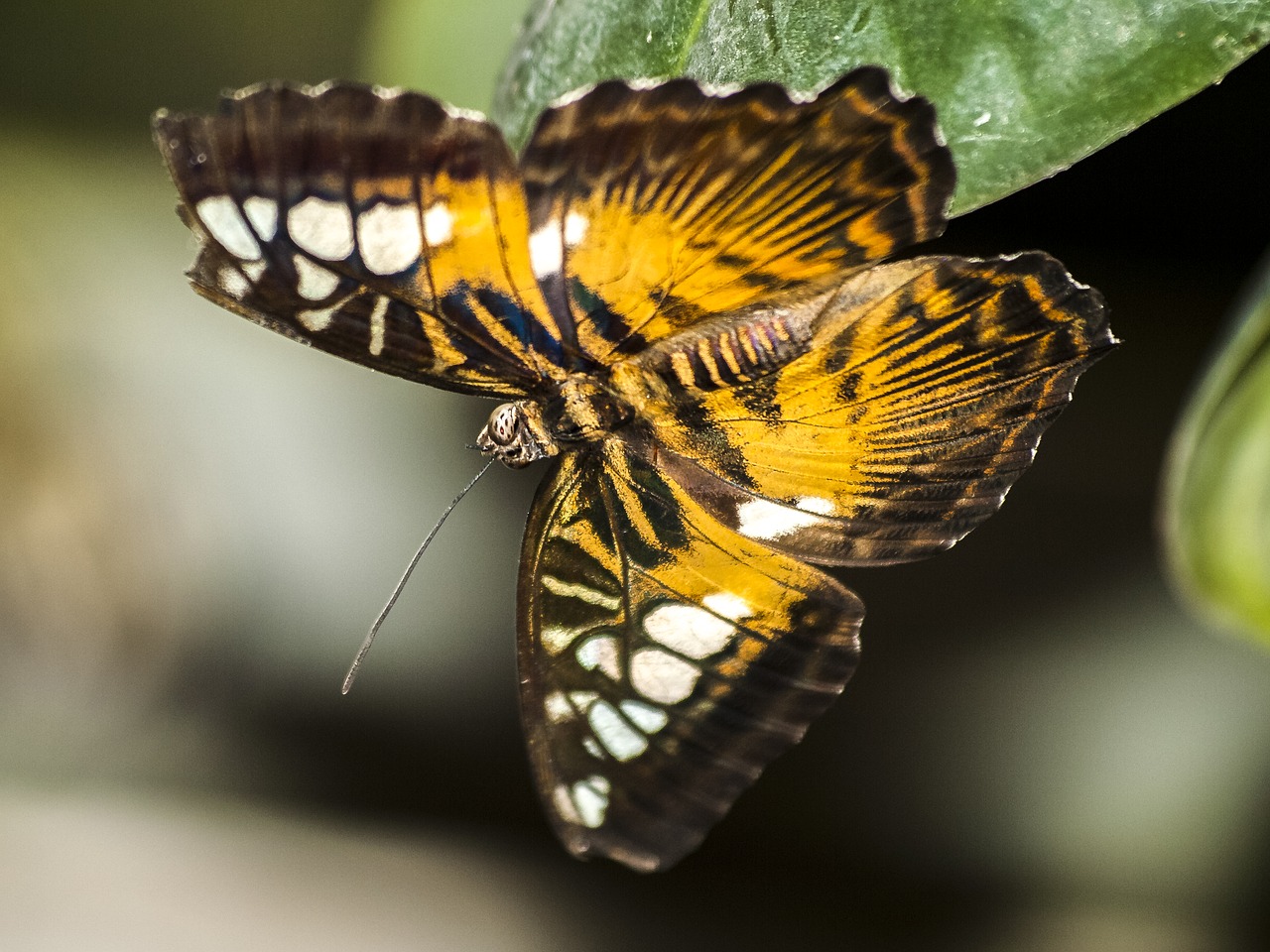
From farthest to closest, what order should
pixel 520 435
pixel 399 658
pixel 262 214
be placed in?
pixel 399 658 < pixel 520 435 < pixel 262 214

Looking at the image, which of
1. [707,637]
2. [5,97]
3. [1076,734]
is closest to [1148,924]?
[1076,734]

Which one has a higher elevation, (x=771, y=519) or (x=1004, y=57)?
(x=1004, y=57)

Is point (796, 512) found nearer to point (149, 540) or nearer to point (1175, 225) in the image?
point (1175, 225)

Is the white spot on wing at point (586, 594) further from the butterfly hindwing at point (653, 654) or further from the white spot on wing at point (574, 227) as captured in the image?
the white spot on wing at point (574, 227)

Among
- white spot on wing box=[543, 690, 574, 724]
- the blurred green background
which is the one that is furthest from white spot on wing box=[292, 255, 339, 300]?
the blurred green background

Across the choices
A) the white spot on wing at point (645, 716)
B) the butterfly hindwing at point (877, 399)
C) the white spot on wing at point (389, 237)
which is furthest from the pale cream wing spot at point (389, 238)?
the white spot on wing at point (645, 716)

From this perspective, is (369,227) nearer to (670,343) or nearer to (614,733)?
(670,343)

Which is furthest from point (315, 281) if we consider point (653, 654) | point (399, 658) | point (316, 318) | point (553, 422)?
point (399, 658)

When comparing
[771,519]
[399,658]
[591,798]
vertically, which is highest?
[771,519]
